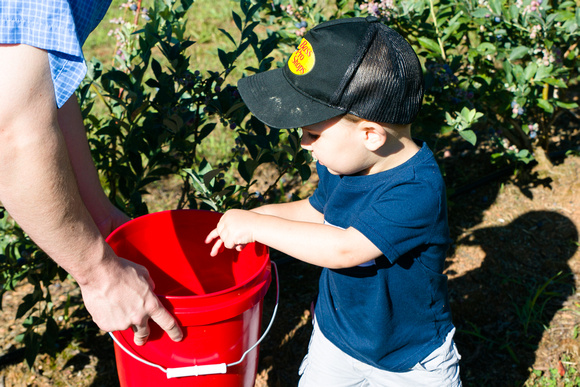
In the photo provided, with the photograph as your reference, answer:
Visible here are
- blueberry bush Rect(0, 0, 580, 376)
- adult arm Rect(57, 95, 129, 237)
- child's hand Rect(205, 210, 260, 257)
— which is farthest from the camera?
blueberry bush Rect(0, 0, 580, 376)

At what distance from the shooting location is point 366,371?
169cm

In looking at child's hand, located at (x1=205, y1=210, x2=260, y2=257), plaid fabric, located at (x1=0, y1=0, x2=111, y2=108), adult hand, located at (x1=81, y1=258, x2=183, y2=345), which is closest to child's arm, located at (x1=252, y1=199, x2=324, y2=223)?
child's hand, located at (x1=205, y1=210, x2=260, y2=257)

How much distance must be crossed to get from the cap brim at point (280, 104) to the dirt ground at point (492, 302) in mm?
1219

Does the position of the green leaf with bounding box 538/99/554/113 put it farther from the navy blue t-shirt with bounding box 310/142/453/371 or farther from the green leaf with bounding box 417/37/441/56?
the navy blue t-shirt with bounding box 310/142/453/371

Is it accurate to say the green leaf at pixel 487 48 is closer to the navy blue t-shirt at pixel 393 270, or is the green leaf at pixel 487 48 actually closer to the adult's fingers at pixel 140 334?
the navy blue t-shirt at pixel 393 270

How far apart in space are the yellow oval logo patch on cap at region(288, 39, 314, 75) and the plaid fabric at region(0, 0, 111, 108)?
487mm

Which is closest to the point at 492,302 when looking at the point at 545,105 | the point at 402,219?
the point at 545,105

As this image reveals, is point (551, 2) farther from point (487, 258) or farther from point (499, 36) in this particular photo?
point (487, 258)

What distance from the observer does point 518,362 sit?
2291 millimetres

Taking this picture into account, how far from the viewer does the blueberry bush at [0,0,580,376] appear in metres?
2.02

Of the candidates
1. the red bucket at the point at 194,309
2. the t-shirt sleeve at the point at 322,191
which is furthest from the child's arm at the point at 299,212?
the red bucket at the point at 194,309

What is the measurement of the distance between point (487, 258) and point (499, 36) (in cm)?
101

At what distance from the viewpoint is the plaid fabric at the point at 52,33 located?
3.55ft

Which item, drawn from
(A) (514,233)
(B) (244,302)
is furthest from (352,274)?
(A) (514,233)
